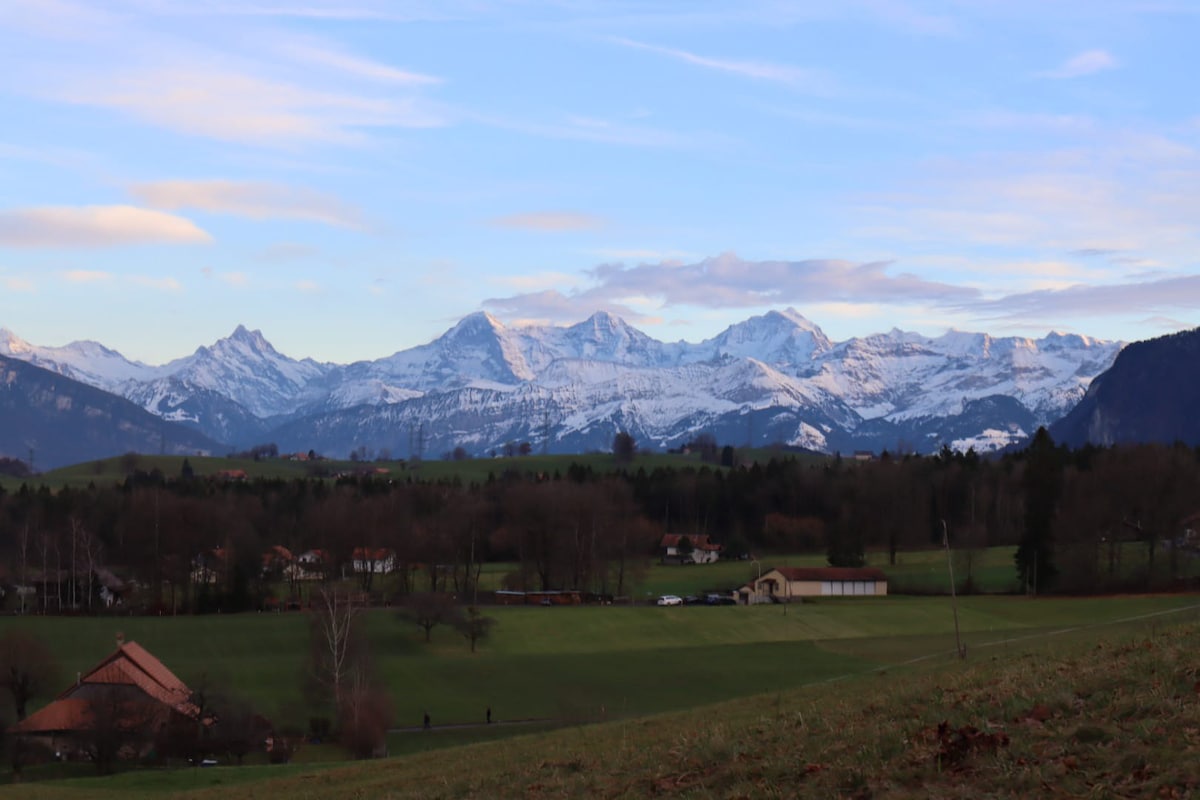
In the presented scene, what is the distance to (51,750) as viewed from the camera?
2331 inches

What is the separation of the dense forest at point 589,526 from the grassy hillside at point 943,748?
280 ft

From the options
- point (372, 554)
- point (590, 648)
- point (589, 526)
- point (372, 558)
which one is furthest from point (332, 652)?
point (589, 526)

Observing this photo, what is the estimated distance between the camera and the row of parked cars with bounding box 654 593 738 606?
378 feet

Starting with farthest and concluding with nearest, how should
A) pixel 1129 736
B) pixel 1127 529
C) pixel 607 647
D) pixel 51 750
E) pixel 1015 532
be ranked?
pixel 1015 532 → pixel 1127 529 → pixel 607 647 → pixel 51 750 → pixel 1129 736

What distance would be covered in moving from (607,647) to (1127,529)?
160 feet

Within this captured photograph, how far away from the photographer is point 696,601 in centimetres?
11681

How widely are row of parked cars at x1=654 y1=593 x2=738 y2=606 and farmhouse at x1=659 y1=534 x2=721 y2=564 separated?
40.7m

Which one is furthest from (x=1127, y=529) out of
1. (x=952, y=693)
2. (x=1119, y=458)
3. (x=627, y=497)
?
(x=952, y=693)

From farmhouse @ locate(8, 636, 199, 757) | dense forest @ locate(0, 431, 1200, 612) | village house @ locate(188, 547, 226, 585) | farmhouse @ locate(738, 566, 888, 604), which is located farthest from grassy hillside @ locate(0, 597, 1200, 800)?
village house @ locate(188, 547, 226, 585)

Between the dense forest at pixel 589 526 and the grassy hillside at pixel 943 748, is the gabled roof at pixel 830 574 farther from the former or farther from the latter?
the grassy hillside at pixel 943 748

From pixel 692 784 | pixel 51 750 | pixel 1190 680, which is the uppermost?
pixel 1190 680

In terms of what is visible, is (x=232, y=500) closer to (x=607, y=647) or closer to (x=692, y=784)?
(x=607, y=647)

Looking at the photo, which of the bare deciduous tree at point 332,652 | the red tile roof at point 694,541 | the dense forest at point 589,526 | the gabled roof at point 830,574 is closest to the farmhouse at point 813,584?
the gabled roof at point 830,574

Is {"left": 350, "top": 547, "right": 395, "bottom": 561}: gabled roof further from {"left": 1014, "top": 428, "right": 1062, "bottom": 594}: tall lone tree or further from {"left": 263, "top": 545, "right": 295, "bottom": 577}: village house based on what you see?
{"left": 1014, "top": 428, "right": 1062, "bottom": 594}: tall lone tree
